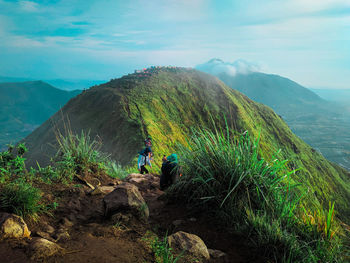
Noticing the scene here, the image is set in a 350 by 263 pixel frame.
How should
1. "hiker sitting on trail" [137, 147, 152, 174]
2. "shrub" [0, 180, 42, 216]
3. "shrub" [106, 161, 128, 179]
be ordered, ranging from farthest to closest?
"hiker sitting on trail" [137, 147, 152, 174] → "shrub" [106, 161, 128, 179] → "shrub" [0, 180, 42, 216]

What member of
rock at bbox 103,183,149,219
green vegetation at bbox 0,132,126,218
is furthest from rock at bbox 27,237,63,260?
rock at bbox 103,183,149,219

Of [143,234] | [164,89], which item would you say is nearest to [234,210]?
[143,234]

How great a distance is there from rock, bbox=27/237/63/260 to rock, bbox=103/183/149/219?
90cm

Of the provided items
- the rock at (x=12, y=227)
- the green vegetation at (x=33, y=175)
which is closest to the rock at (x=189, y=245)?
the rock at (x=12, y=227)

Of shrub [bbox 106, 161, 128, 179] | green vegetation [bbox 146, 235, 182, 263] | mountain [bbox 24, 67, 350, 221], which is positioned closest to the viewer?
green vegetation [bbox 146, 235, 182, 263]

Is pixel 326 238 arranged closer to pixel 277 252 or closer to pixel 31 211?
pixel 277 252

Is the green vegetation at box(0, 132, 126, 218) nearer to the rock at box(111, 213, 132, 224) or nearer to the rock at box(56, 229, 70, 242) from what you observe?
the rock at box(56, 229, 70, 242)

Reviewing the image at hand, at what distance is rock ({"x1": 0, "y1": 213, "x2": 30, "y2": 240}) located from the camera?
223 centimetres

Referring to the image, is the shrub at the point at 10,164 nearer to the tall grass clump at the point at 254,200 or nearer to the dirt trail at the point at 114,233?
the dirt trail at the point at 114,233

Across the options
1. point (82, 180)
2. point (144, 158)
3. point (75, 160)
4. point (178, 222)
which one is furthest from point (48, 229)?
point (144, 158)

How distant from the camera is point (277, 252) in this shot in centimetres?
248

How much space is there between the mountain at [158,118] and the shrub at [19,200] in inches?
342

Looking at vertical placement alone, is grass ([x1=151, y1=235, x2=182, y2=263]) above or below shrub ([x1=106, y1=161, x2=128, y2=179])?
above

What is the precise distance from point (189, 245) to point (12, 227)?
186cm
